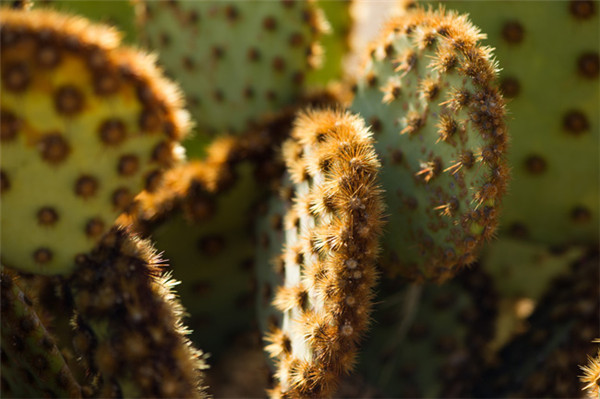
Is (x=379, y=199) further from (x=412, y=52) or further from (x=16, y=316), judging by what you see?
(x=16, y=316)

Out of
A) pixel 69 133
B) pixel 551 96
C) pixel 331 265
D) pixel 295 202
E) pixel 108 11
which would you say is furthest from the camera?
pixel 108 11

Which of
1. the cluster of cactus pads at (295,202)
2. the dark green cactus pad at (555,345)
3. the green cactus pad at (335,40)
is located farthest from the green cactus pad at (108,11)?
the dark green cactus pad at (555,345)

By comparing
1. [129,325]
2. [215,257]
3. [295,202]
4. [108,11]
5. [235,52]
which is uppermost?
[108,11]

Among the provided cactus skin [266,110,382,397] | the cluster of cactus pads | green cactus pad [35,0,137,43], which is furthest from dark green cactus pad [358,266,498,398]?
green cactus pad [35,0,137,43]

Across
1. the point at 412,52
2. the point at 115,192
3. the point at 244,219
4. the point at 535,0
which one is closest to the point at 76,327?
the point at 115,192

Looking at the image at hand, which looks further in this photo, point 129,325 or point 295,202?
point 295,202

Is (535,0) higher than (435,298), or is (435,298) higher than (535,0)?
(535,0)

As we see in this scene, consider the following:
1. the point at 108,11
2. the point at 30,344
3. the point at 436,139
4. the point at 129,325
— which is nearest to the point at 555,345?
the point at 436,139

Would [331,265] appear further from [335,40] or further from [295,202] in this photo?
[335,40]
